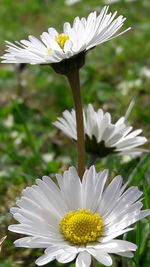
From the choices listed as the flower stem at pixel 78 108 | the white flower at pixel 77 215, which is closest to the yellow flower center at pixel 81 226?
the white flower at pixel 77 215

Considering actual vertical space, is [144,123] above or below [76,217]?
above

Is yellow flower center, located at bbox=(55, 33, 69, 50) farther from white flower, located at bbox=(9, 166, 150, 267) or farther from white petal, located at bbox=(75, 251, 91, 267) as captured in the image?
white petal, located at bbox=(75, 251, 91, 267)

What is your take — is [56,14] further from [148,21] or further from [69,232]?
[69,232]

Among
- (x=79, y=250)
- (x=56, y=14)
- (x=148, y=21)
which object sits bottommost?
(x=79, y=250)

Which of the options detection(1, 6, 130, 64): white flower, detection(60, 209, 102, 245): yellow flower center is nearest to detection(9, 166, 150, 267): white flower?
detection(60, 209, 102, 245): yellow flower center

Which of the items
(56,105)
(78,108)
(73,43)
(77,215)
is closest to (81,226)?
(77,215)

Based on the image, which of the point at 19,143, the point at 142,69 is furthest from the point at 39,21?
the point at 19,143
